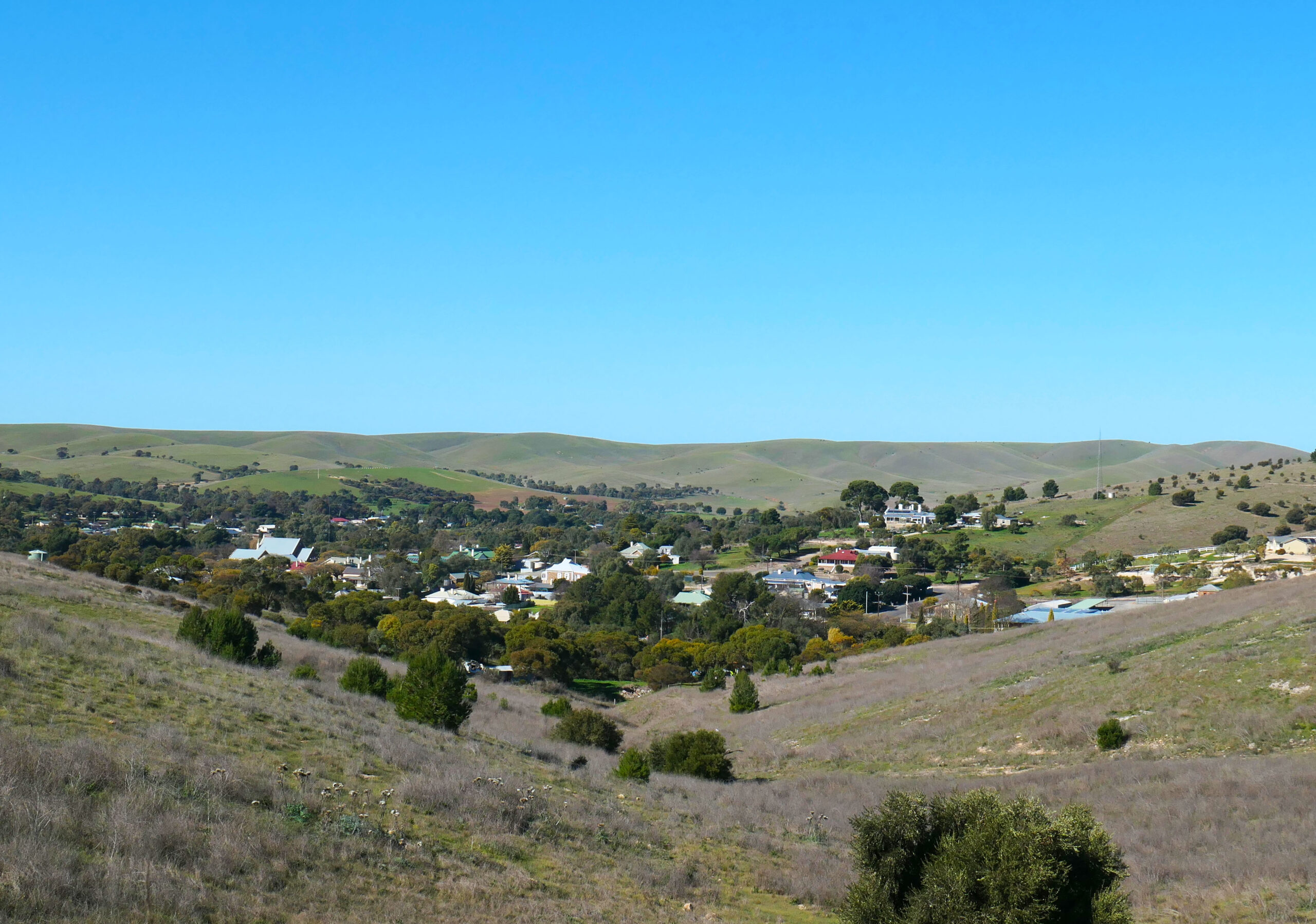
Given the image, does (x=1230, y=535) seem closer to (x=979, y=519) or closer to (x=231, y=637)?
A: (x=979, y=519)

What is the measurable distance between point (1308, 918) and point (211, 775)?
10.6 m

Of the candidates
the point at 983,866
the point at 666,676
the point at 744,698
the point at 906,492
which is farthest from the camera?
the point at 906,492

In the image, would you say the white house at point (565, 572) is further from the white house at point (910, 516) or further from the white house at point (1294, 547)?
the white house at point (1294, 547)

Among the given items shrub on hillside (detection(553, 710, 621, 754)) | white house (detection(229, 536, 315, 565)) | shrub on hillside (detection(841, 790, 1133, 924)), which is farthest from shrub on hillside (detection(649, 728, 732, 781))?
white house (detection(229, 536, 315, 565))

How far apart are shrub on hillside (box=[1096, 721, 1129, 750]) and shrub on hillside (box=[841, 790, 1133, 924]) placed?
37.8 feet

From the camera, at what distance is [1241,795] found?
13.5m

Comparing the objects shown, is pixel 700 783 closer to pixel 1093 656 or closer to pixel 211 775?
pixel 211 775

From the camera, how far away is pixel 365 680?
23203 millimetres

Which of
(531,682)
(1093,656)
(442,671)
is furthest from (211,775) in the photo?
(531,682)

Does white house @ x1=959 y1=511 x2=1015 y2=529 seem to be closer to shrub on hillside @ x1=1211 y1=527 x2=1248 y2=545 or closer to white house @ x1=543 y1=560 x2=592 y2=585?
shrub on hillside @ x1=1211 y1=527 x2=1248 y2=545

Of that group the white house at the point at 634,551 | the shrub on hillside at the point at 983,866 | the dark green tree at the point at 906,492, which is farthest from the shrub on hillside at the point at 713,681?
the dark green tree at the point at 906,492

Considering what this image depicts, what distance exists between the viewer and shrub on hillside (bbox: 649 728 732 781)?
20.6 metres

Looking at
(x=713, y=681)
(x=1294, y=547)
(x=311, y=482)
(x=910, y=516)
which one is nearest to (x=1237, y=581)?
(x=1294, y=547)

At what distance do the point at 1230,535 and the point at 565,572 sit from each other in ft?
175
